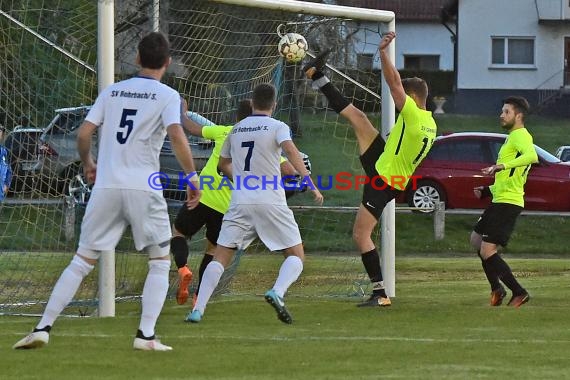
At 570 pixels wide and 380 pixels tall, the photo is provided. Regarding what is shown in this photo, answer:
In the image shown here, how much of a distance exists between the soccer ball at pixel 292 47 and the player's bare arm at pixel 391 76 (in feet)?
3.55

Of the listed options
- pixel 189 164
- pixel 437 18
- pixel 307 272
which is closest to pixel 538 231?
pixel 307 272

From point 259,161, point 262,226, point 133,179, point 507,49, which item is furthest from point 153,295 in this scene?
point 507,49

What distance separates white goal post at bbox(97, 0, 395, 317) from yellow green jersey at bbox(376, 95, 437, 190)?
953mm

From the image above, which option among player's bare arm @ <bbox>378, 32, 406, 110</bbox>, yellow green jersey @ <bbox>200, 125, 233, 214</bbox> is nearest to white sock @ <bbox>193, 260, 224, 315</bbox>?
yellow green jersey @ <bbox>200, 125, 233, 214</bbox>

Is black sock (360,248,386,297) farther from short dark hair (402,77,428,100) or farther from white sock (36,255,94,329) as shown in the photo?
white sock (36,255,94,329)

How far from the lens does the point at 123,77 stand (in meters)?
11.4

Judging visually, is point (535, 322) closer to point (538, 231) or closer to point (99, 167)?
point (99, 167)

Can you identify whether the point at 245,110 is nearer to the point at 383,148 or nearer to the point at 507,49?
the point at 383,148

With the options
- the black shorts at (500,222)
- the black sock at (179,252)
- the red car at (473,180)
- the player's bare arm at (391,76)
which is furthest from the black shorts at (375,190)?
the red car at (473,180)

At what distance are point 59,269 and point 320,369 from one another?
19.9 ft

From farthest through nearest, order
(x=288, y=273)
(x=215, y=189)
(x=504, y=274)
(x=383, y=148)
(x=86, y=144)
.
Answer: (x=504, y=274) → (x=383, y=148) → (x=215, y=189) → (x=288, y=273) → (x=86, y=144)

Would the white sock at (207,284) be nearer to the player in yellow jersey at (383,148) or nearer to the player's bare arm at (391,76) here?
the player in yellow jersey at (383,148)

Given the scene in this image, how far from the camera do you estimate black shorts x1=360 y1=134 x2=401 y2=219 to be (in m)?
11.2

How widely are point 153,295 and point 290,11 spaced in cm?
481
